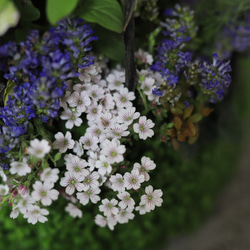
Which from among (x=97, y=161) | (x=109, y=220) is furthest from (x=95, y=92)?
(x=109, y=220)

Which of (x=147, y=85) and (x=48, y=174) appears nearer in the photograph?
(x=48, y=174)

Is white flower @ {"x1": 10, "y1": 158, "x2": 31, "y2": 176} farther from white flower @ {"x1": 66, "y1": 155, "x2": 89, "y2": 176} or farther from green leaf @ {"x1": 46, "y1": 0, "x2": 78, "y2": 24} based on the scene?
green leaf @ {"x1": 46, "y1": 0, "x2": 78, "y2": 24}

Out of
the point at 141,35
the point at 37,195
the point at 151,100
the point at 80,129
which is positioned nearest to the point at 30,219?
the point at 37,195

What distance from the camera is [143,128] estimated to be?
19.5 inches

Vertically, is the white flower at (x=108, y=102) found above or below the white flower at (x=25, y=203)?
above

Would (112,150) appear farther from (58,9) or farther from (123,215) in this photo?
(58,9)

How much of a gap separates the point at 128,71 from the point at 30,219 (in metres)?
0.30

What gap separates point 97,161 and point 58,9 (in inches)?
9.4

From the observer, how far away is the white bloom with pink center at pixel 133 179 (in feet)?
1.53

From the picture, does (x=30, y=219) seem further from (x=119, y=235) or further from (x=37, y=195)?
(x=119, y=235)

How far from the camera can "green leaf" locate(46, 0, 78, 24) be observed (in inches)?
15.4

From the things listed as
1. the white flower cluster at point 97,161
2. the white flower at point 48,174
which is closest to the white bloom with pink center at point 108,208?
the white flower cluster at point 97,161

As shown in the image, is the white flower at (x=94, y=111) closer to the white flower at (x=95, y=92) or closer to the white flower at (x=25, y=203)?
the white flower at (x=95, y=92)

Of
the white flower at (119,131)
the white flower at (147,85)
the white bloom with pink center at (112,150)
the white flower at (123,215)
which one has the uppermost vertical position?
the white flower at (147,85)
